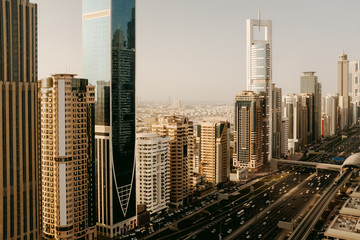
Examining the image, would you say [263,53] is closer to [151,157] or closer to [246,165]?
[246,165]

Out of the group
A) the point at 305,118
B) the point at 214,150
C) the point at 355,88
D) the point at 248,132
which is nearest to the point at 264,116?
the point at 248,132

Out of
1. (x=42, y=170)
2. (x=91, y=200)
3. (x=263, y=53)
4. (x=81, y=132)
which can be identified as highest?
(x=263, y=53)

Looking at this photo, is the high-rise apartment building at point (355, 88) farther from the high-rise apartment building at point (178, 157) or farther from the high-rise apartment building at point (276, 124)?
the high-rise apartment building at point (178, 157)

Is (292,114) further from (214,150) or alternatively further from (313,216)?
(313,216)

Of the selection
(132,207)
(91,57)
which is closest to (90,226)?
(132,207)

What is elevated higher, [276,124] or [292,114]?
[292,114]

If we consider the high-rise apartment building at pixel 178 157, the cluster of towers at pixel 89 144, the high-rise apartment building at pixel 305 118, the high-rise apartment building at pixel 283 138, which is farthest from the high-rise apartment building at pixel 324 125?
the high-rise apartment building at pixel 178 157
